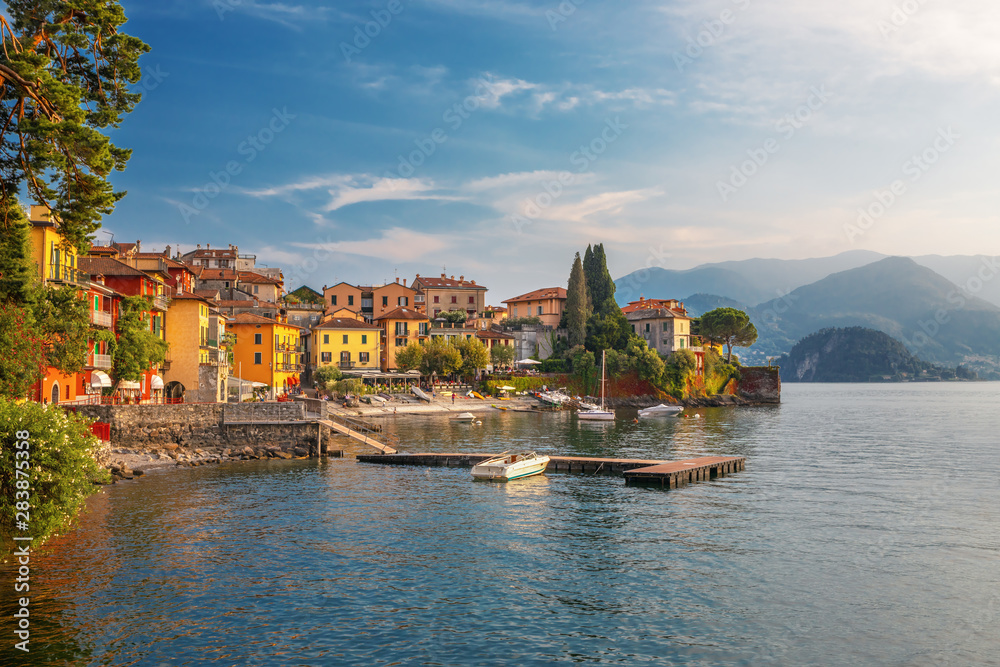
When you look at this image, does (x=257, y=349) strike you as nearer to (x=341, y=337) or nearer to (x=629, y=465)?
(x=341, y=337)

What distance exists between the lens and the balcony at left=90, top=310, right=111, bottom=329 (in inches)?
1913

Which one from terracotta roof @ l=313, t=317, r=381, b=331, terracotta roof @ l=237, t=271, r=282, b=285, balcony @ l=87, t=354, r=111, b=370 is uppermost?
terracotta roof @ l=237, t=271, r=282, b=285

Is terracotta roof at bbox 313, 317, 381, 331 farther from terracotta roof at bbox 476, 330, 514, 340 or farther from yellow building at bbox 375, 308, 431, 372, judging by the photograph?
terracotta roof at bbox 476, 330, 514, 340

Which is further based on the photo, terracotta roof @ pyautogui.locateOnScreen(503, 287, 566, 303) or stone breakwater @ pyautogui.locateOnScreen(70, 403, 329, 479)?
terracotta roof @ pyautogui.locateOnScreen(503, 287, 566, 303)

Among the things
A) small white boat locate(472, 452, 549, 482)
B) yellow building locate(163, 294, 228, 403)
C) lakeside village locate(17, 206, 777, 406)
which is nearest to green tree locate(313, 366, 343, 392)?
lakeside village locate(17, 206, 777, 406)

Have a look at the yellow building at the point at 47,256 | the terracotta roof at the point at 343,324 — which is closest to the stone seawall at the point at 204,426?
the yellow building at the point at 47,256

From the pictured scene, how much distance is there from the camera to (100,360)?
162 ft

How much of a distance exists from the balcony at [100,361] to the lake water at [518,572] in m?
10.8

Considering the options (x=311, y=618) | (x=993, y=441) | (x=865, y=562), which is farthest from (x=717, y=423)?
(x=311, y=618)

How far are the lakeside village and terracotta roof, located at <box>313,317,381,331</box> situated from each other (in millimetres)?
300

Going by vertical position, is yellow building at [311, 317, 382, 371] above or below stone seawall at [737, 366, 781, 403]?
above

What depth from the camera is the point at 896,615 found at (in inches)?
830

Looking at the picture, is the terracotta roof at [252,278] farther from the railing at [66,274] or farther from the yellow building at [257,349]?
the railing at [66,274]

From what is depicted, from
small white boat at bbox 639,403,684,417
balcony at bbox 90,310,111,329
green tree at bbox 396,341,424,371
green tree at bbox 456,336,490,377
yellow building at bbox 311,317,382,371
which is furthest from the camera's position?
green tree at bbox 456,336,490,377
